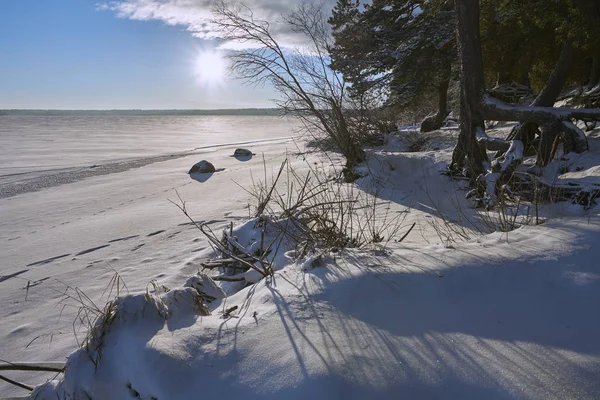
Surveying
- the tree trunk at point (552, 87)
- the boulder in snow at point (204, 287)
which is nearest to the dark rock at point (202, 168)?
the tree trunk at point (552, 87)

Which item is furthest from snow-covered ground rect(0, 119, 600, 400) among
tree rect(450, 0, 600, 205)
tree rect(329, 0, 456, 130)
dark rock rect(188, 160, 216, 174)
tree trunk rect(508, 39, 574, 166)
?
tree rect(329, 0, 456, 130)

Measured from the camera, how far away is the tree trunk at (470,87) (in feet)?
21.0

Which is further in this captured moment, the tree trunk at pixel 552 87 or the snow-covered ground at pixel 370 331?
the tree trunk at pixel 552 87

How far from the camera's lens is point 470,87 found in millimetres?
6703

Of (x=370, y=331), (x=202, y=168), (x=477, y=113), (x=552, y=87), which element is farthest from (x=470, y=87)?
(x=202, y=168)

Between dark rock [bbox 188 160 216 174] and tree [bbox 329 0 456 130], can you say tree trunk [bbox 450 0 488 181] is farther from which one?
dark rock [bbox 188 160 216 174]

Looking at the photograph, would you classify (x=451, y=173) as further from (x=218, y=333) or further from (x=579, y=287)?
(x=218, y=333)

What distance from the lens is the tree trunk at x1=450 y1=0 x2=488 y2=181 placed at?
6.39 m

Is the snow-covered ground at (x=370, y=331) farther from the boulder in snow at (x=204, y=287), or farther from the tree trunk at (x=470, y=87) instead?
the tree trunk at (x=470, y=87)

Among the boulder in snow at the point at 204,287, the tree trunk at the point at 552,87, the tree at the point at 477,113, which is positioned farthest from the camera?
the tree trunk at the point at 552,87

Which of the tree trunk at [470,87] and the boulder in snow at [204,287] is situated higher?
the tree trunk at [470,87]

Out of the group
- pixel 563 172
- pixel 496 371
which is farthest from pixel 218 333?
pixel 563 172

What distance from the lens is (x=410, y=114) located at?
1032 inches

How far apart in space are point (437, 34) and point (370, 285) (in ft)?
38.0
